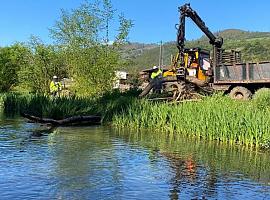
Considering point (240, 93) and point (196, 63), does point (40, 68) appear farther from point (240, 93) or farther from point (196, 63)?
point (240, 93)

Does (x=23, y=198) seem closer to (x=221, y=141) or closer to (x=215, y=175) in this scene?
(x=215, y=175)

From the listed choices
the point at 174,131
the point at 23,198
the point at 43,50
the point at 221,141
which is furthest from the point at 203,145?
the point at 43,50

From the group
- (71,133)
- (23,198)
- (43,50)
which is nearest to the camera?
(23,198)

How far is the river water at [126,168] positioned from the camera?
26.0 feet

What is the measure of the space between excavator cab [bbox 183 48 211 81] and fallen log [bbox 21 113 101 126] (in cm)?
727

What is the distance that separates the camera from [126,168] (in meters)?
9.95

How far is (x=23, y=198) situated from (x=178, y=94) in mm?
14821

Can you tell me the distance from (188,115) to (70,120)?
501 centimetres

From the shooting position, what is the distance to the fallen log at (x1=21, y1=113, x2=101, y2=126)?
18094mm

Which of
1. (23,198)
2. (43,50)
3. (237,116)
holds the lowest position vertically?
(23,198)

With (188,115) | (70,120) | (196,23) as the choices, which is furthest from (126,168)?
(196,23)

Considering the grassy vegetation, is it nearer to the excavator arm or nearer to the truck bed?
the truck bed

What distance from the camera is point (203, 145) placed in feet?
45.9

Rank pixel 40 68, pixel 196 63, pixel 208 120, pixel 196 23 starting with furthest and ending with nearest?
pixel 40 68, pixel 196 23, pixel 196 63, pixel 208 120
